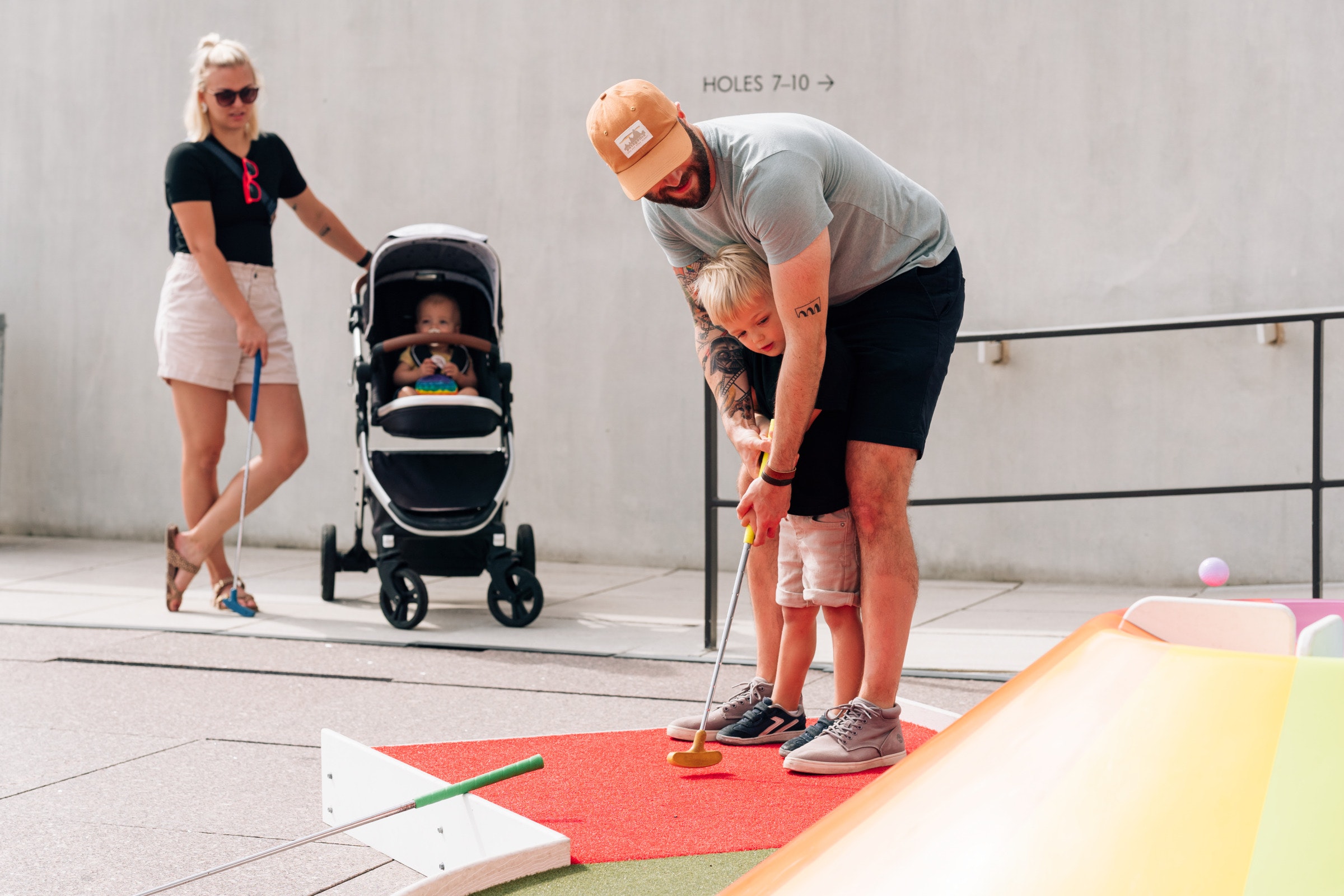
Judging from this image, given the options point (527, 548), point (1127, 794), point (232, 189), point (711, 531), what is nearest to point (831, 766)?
point (1127, 794)

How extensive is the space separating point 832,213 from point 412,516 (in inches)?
98.2

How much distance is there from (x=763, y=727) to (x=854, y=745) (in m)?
0.34

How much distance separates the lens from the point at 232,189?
4574mm

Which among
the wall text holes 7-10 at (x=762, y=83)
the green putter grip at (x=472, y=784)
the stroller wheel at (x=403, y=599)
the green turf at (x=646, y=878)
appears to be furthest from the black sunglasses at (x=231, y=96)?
the green turf at (x=646, y=878)

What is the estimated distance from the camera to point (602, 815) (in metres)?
2.31

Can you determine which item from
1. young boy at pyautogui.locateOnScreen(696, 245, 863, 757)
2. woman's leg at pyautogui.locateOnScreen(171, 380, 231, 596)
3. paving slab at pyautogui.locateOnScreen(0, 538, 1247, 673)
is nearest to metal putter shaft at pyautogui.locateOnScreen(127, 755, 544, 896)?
young boy at pyautogui.locateOnScreen(696, 245, 863, 757)

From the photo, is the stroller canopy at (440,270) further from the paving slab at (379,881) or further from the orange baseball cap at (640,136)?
the paving slab at (379,881)

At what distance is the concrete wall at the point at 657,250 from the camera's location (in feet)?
17.0

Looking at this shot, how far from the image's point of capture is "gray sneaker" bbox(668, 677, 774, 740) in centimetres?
284

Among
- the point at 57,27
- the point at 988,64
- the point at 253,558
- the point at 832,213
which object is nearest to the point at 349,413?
the point at 253,558

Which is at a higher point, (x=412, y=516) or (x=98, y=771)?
(x=412, y=516)

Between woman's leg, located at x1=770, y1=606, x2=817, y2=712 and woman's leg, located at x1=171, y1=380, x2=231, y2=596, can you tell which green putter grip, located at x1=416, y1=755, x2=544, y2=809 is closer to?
woman's leg, located at x1=770, y1=606, x2=817, y2=712

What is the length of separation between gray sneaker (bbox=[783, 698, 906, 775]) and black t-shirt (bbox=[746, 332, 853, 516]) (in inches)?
16.7

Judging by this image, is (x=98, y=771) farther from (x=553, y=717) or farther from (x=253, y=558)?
(x=253, y=558)
